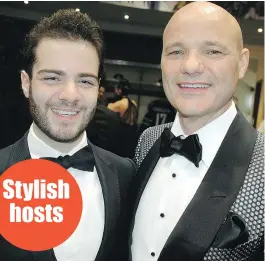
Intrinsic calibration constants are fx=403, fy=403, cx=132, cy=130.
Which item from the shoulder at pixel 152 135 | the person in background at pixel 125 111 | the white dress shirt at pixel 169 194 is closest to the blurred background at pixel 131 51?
the person in background at pixel 125 111

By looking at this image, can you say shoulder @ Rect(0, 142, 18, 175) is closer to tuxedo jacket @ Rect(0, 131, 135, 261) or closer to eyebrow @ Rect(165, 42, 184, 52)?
tuxedo jacket @ Rect(0, 131, 135, 261)

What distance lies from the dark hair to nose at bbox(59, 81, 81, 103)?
0.14 metres

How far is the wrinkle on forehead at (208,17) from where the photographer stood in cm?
102

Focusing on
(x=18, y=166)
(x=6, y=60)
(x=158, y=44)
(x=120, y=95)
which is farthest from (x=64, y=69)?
(x=158, y=44)

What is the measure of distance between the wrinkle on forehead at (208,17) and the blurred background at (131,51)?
167 centimetres

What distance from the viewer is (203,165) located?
1064 millimetres

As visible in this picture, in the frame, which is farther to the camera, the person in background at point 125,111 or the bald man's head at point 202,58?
the person in background at point 125,111

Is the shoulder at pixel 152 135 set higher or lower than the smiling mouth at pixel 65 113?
lower

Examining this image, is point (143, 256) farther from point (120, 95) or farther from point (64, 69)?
point (120, 95)

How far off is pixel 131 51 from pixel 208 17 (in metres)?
4.28

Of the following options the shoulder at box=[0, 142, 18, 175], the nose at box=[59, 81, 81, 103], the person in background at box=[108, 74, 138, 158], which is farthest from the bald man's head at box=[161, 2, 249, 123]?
the person in background at box=[108, 74, 138, 158]

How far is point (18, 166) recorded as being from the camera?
2.97 feet

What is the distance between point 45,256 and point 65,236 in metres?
0.10

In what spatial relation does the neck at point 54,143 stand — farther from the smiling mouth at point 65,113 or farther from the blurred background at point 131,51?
the blurred background at point 131,51
